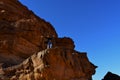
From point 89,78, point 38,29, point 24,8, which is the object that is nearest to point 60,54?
point 89,78

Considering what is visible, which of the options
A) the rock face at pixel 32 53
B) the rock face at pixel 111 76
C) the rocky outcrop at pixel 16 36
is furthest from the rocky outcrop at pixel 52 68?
the rock face at pixel 111 76

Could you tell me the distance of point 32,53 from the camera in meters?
50.7

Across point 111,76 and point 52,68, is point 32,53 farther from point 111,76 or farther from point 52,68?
point 111,76

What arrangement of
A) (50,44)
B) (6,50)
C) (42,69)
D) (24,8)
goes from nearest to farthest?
(42,69) → (6,50) → (50,44) → (24,8)

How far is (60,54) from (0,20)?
22.9m

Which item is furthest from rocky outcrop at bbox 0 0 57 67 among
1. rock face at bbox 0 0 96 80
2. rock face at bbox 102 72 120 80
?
rock face at bbox 102 72 120 80

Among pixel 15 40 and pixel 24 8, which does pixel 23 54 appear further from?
pixel 24 8

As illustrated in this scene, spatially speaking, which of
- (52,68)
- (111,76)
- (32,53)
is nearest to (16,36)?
(32,53)

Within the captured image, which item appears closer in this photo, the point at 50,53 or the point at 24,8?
the point at 50,53

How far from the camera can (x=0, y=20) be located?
5356cm

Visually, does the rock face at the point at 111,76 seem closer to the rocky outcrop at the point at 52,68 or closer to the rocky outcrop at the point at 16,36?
the rocky outcrop at the point at 52,68

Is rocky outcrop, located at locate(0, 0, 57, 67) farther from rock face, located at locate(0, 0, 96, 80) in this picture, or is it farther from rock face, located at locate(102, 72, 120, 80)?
rock face, located at locate(102, 72, 120, 80)

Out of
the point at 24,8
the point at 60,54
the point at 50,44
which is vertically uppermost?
the point at 24,8

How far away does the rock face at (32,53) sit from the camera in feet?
117
